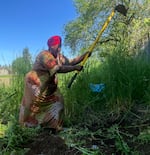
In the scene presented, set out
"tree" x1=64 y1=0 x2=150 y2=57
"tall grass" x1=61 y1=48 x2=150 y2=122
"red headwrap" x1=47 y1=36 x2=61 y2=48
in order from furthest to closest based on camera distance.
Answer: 1. "tree" x1=64 y1=0 x2=150 y2=57
2. "tall grass" x1=61 y1=48 x2=150 y2=122
3. "red headwrap" x1=47 y1=36 x2=61 y2=48

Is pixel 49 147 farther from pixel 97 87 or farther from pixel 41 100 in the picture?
pixel 97 87

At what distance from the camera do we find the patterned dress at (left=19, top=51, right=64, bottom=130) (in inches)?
176

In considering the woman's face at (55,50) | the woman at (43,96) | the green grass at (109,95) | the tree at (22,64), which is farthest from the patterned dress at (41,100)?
the tree at (22,64)

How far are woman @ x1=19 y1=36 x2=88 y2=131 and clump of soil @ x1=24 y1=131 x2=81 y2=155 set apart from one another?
0.81 m

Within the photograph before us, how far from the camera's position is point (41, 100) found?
4.51 metres

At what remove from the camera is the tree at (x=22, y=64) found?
18.0 ft

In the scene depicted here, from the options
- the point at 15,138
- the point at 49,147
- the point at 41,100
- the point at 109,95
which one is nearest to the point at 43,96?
the point at 41,100

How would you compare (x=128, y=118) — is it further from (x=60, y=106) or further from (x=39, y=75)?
(x=39, y=75)

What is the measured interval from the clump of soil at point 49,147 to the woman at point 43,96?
2.67ft

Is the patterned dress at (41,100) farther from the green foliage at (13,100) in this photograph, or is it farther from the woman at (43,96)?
the green foliage at (13,100)

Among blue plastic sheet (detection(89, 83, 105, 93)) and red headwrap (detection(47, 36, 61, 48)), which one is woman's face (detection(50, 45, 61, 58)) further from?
blue plastic sheet (detection(89, 83, 105, 93))

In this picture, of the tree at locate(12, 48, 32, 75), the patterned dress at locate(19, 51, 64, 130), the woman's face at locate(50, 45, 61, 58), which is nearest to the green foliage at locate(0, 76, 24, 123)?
the tree at locate(12, 48, 32, 75)

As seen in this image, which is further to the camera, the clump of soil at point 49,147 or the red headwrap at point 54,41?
the red headwrap at point 54,41

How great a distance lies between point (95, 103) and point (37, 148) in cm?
160
